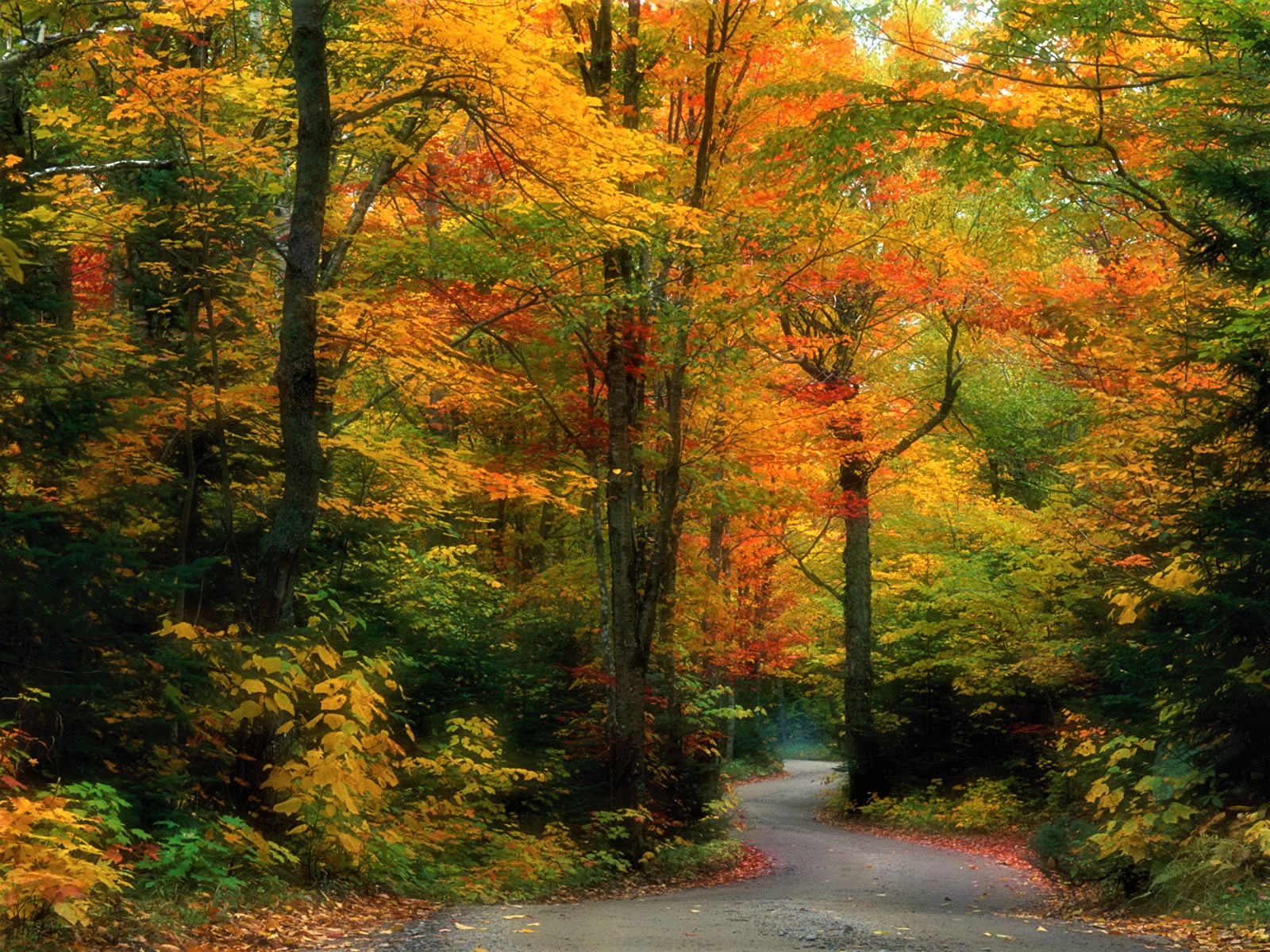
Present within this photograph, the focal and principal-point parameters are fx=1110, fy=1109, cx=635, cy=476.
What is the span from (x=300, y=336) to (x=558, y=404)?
8.20 m

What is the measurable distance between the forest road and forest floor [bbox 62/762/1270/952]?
0.02 metres

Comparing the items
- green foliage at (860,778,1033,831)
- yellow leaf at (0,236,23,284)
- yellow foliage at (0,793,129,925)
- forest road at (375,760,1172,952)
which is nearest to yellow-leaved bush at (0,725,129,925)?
yellow foliage at (0,793,129,925)

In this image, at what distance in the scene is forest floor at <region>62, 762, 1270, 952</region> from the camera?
655 cm

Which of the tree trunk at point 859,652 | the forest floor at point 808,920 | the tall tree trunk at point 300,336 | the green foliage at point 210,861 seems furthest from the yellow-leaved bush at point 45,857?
the tree trunk at point 859,652

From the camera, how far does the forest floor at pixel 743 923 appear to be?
6551 millimetres

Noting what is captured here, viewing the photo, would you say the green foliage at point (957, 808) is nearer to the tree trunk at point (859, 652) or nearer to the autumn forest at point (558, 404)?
the autumn forest at point (558, 404)

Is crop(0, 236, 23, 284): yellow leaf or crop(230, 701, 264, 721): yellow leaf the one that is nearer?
crop(0, 236, 23, 284): yellow leaf

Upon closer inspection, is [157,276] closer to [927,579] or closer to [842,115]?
[842,115]

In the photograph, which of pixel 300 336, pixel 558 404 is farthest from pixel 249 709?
pixel 558 404

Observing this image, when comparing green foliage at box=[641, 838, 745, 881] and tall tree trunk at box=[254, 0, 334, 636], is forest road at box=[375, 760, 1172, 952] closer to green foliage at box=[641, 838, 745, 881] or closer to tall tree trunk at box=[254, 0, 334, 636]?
green foliage at box=[641, 838, 745, 881]

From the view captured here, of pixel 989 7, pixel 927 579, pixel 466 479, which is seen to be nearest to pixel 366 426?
pixel 466 479

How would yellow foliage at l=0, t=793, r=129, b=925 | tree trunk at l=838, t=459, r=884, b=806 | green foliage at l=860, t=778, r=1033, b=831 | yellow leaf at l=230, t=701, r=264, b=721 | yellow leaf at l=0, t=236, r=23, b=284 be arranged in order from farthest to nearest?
tree trunk at l=838, t=459, r=884, b=806, green foliage at l=860, t=778, r=1033, b=831, yellow leaf at l=230, t=701, r=264, b=721, yellow foliage at l=0, t=793, r=129, b=925, yellow leaf at l=0, t=236, r=23, b=284

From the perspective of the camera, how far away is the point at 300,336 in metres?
8.73

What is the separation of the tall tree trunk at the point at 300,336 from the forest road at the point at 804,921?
2.93 meters
